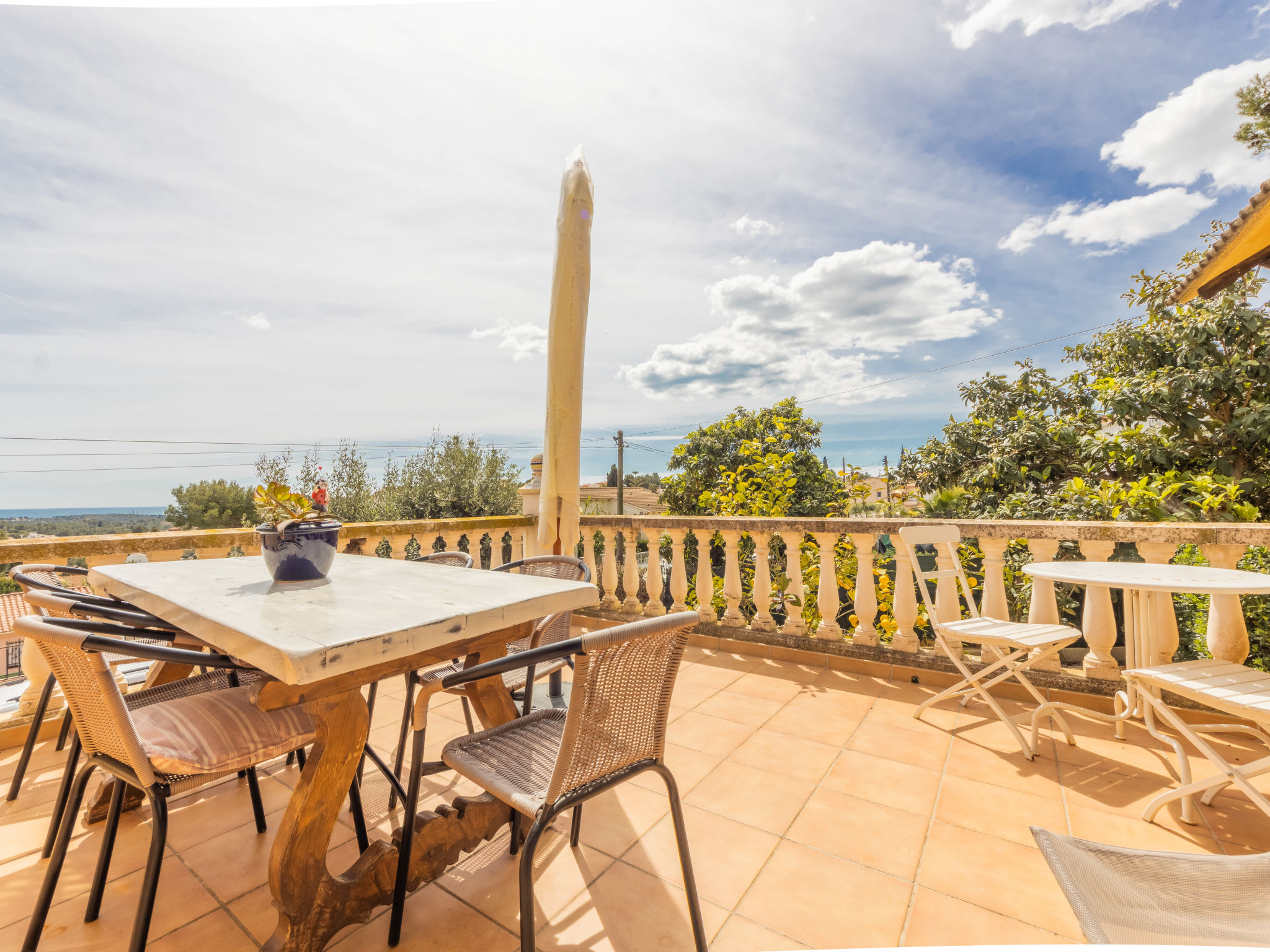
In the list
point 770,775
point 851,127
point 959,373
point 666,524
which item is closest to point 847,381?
point 959,373

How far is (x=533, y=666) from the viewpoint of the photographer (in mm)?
1874

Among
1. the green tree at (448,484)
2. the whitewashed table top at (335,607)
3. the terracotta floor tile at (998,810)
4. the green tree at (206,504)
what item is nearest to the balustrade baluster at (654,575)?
the whitewashed table top at (335,607)

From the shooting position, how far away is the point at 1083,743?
2.31 meters

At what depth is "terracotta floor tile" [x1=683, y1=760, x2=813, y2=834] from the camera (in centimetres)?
185

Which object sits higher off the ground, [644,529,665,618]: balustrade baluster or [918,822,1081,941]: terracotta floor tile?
[644,529,665,618]: balustrade baluster

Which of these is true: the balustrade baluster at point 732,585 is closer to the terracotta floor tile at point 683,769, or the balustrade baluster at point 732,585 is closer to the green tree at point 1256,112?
the terracotta floor tile at point 683,769

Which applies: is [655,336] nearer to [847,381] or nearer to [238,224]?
[238,224]

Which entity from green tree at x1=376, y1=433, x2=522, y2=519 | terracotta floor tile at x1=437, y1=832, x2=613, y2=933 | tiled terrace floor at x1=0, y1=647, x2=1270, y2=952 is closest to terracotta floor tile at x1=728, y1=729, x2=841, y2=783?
tiled terrace floor at x1=0, y1=647, x2=1270, y2=952

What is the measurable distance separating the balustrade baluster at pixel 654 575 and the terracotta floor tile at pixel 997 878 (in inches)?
92.7

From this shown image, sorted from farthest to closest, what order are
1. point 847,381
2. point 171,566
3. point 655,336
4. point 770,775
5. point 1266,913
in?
point 847,381 → point 655,336 → point 171,566 → point 770,775 → point 1266,913

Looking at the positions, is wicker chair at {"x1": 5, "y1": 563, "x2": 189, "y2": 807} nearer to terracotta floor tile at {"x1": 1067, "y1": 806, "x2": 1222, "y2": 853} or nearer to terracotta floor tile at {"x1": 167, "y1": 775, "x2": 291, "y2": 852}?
terracotta floor tile at {"x1": 167, "y1": 775, "x2": 291, "y2": 852}

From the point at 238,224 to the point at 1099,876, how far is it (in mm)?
6950

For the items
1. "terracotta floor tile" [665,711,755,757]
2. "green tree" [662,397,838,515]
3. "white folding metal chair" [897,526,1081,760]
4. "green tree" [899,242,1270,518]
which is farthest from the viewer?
"green tree" [662,397,838,515]

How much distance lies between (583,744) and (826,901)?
0.96m
